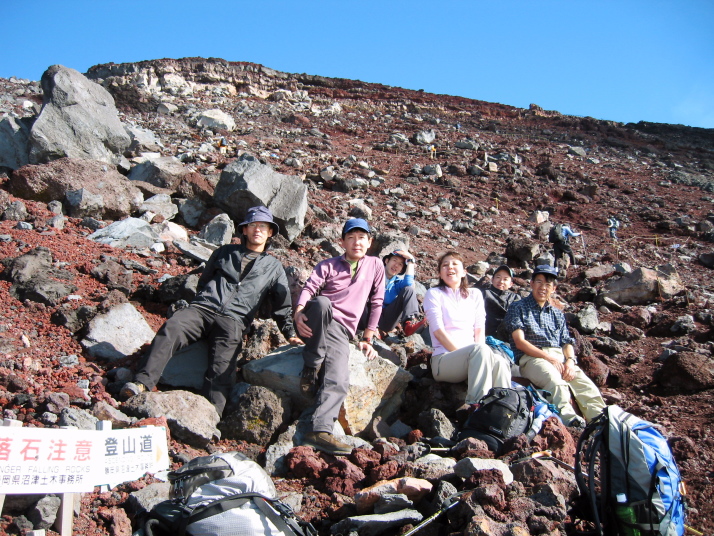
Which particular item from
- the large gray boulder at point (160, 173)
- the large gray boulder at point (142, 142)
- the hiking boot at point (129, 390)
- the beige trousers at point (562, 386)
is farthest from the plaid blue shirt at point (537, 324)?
the large gray boulder at point (142, 142)

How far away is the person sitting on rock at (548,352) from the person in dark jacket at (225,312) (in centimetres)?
203

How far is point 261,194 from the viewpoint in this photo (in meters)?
7.56

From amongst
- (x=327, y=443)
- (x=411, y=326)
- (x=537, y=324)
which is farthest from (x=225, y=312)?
(x=537, y=324)

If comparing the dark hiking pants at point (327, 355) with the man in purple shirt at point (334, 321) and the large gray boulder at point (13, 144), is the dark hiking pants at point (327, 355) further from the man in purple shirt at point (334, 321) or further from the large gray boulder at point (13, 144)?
the large gray boulder at point (13, 144)

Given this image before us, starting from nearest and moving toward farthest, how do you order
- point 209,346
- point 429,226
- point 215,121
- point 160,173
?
point 209,346
point 160,173
point 429,226
point 215,121

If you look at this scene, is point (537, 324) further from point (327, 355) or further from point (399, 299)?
point (327, 355)

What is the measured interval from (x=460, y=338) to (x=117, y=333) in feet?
9.84

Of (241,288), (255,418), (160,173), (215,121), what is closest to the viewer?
(255,418)

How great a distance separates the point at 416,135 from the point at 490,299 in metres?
14.8

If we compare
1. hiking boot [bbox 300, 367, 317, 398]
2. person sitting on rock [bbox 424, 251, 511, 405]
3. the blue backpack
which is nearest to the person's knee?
person sitting on rock [bbox 424, 251, 511, 405]

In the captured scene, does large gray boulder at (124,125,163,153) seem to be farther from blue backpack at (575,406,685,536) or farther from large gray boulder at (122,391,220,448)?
blue backpack at (575,406,685,536)

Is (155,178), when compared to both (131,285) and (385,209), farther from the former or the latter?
(385,209)

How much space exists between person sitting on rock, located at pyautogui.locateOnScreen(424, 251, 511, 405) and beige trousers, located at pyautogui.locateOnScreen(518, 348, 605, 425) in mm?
474

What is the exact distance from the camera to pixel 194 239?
702 cm
